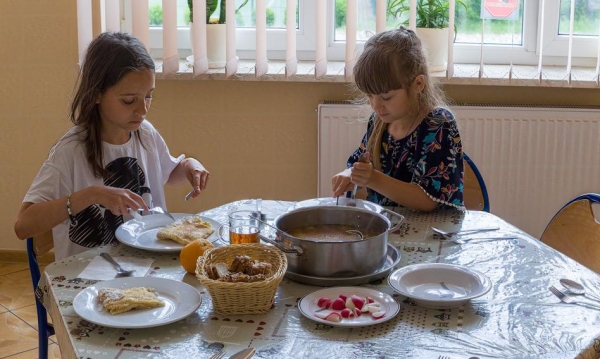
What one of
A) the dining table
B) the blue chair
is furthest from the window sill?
the dining table

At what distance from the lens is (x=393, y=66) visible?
197 centimetres

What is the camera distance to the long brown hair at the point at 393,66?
6.38ft

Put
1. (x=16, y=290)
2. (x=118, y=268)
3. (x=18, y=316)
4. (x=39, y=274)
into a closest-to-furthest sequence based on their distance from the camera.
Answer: (x=118, y=268)
(x=39, y=274)
(x=18, y=316)
(x=16, y=290)

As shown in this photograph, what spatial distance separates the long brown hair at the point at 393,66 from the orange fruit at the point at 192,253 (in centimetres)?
72

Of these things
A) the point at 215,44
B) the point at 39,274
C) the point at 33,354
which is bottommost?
the point at 33,354

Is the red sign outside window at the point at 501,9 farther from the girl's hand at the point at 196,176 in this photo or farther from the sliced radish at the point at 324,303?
the sliced radish at the point at 324,303

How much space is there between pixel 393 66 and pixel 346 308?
90 centimetres

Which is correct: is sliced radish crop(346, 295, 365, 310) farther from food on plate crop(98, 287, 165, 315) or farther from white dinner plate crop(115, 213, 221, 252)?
white dinner plate crop(115, 213, 221, 252)

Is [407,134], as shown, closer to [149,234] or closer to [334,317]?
[149,234]

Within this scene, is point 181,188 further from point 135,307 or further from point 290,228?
point 135,307

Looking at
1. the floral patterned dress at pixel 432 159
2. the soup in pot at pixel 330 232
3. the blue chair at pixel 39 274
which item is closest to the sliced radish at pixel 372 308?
the soup in pot at pixel 330 232

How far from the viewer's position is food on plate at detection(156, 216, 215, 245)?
156cm

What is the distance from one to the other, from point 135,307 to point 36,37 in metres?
2.15

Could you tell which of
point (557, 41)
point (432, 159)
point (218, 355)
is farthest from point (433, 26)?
point (218, 355)
